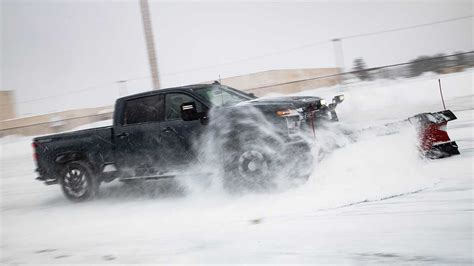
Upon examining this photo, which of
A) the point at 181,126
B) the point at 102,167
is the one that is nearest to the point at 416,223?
the point at 181,126

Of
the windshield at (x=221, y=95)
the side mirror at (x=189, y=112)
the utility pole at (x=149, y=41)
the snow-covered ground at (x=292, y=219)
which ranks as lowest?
the snow-covered ground at (x=292, y=219)

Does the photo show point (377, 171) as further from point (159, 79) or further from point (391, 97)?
point (159, 79)

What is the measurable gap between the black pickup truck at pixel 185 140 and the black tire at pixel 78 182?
0.02m

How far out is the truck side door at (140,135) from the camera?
6082 mm

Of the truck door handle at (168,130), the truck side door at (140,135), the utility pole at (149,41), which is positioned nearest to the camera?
the truck door handle at (168,130)

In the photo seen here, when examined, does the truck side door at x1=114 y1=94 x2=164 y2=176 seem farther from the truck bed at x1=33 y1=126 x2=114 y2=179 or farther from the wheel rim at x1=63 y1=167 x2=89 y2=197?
the wheel rim at x1=63 y1=167 x2=89 y2=197

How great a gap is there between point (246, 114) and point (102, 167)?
263 centimetres

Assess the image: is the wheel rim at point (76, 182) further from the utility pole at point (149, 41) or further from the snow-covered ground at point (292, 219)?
the utility pole at point (149, 41)

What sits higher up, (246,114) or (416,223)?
(246,114)

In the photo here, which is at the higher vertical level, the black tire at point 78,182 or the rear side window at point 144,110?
the rear side window at point 144,110

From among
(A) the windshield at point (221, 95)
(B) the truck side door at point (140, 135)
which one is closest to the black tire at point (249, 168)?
(A) the windshield at point (221, 95)

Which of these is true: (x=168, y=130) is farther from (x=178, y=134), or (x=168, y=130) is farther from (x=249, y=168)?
(x=249, y=168)

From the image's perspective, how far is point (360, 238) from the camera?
366 cm

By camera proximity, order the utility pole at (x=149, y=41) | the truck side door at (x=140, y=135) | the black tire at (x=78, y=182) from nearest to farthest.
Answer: the truck side door at (x=140, y=135)
the black tire at (x=78, y=182)
the utility pole at (x=149, y=41)
